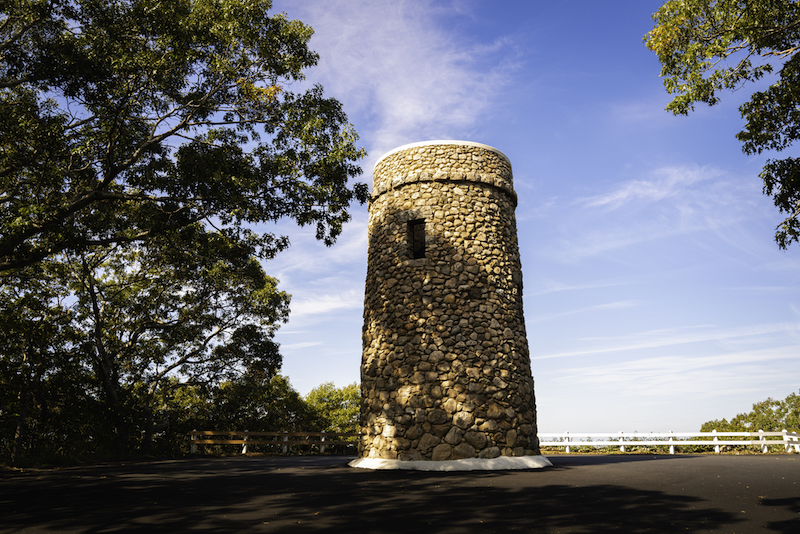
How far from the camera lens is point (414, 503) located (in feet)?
20.0

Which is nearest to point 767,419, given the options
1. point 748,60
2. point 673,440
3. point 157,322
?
point 673,440

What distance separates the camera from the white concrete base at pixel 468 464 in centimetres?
985

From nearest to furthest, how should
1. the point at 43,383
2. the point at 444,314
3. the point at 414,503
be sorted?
the point at 414,503 → the point at 444,314 → the point at 43,383

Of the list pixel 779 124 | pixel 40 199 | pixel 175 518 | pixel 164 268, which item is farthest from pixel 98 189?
pixel 779 124

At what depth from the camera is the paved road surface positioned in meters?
4.91

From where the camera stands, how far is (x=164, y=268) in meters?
19.0

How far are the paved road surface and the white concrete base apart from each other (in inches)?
25.4

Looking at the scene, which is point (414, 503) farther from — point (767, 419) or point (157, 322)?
point (767, 419)

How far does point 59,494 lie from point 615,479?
28.7 feet

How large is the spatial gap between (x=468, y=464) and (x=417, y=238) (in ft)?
18.0

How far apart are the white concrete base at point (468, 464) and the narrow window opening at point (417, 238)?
486cm

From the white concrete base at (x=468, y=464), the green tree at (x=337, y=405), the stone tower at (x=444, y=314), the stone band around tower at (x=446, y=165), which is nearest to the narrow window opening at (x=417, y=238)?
the stone tower at (x=444, y=314)

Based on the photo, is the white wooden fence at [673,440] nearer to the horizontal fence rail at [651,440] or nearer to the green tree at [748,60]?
the horizontal fence rail at [651,440]

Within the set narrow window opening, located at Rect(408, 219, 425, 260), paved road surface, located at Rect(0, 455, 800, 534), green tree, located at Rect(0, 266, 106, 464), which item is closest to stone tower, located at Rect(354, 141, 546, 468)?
narrow window opening, located at Rect(408, 219, 425, 260)
